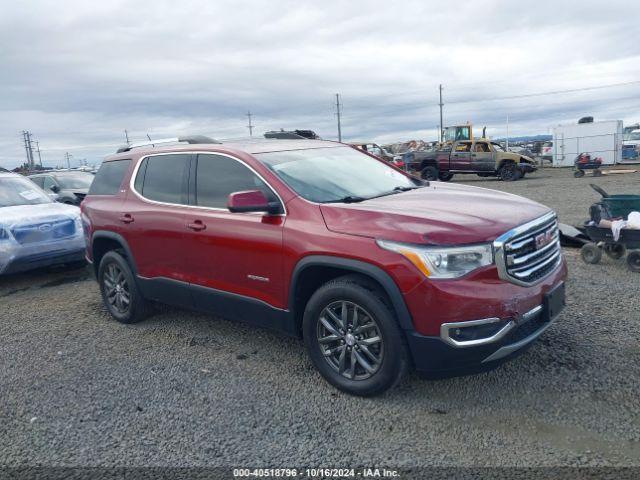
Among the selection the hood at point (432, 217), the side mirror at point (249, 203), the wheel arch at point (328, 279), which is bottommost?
the wheel arch at point (328, 279)

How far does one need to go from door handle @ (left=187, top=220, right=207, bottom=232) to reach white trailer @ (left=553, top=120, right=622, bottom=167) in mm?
31247

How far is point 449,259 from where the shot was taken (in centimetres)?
327

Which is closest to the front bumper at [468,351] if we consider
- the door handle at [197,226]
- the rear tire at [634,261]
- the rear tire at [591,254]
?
the door handle at [197,226]

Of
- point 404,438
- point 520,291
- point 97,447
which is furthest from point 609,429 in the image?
point 97,447

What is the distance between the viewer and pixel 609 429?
10.5 ft

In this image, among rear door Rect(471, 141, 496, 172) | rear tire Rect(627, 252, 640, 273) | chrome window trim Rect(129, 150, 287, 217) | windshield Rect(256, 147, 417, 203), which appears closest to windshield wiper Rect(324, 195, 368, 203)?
windshield Rect(256, 147, 417, 203)

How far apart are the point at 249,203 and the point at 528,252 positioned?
1917mm

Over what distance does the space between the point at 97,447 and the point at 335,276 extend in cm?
186

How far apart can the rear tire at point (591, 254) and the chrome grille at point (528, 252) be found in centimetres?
338

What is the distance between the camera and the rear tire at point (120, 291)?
17.7 feet

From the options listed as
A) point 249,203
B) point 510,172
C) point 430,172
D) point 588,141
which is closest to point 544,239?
point 249,203

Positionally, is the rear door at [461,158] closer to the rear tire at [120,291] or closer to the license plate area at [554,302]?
the rear tire at [120,291]

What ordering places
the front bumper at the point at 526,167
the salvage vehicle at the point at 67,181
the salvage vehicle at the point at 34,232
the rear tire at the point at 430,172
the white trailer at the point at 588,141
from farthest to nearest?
1. the white trailer at the point at 588,141
2. the rear tire at the point at 430,172
3. the front bumper at the point at 526,167
4. the salvage vehicle at the point at 67,181
5. the salvage vehicle at the point at 34,232

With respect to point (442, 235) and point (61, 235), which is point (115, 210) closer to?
point (61, 235)
